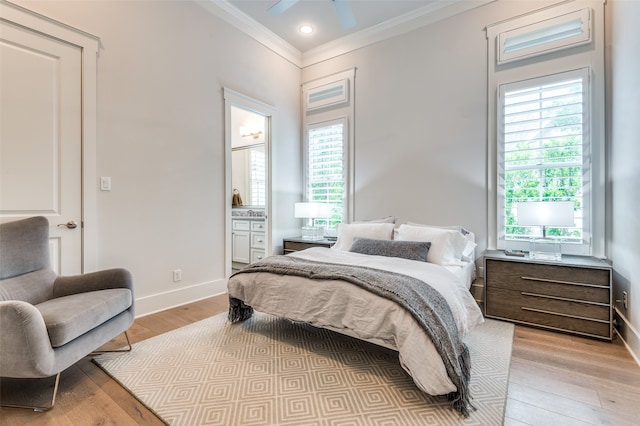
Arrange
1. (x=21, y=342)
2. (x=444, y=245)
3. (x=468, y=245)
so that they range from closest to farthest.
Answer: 1. (x=21, y=342)
2. (x=444, y=245)
3. (x=468, y=245)

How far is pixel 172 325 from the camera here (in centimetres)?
273

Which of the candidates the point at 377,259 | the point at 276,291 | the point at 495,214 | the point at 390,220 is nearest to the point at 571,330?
the point at 495,214

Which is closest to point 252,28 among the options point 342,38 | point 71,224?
point 342,38

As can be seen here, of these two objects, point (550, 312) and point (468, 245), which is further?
point (468, 245)

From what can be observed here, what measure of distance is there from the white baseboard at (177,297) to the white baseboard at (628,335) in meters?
3.82

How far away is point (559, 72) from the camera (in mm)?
2926

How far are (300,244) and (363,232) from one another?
45.0 inches

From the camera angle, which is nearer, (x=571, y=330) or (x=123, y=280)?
(x=123, y=280)

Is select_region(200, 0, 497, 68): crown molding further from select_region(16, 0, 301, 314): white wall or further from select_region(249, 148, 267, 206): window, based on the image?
select_region(249, 148, 267, 206): window

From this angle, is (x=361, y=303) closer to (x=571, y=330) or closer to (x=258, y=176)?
(x=571, y=330)

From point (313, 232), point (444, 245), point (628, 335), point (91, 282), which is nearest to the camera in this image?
point (91, 282)

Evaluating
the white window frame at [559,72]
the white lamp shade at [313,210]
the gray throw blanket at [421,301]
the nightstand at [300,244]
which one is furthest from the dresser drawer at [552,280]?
the white lamp shade at [313,210]

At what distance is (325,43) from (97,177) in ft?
11.6

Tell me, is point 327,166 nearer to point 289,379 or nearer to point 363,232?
point 363,232
